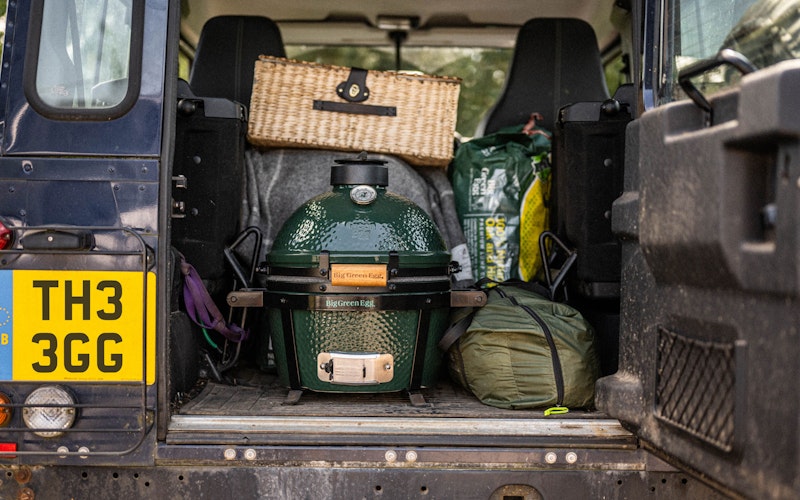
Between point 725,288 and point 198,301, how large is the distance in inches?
71.4

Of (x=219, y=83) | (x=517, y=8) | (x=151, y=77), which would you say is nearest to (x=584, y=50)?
A: (x=517, y=8)

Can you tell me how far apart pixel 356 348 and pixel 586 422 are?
78cm

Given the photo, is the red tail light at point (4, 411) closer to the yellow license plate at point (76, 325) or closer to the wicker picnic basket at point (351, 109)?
the yellow license plate at point (76, 325)

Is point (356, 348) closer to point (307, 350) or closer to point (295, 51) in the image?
point (307, 350)

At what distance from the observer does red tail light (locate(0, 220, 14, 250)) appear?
7.38 ft

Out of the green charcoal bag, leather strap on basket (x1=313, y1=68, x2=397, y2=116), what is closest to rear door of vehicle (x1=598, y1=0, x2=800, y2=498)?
the green charcoal bag

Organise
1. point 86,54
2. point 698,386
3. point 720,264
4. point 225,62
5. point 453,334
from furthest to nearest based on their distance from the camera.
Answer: point 225,62 < point 453,334 < point 86,54 < point 698,386 < point 720,264

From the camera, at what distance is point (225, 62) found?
3881mm

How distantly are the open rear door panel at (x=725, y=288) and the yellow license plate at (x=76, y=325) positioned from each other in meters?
1.34

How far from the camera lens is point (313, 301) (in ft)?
8.86

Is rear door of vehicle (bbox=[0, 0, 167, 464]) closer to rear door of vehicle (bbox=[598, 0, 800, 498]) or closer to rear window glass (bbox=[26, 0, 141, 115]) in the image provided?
rear window glass (bbox=[26, 0, 141, 115])

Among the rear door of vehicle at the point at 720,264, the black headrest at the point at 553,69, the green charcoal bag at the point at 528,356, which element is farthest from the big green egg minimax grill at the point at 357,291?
the black headrest at the point at 553,69

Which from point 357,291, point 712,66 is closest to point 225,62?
point 357,291

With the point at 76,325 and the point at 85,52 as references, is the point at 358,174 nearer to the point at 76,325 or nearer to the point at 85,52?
the point at 85,52
